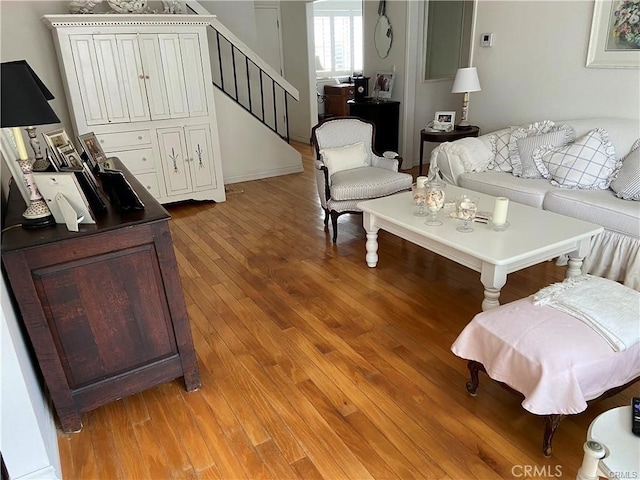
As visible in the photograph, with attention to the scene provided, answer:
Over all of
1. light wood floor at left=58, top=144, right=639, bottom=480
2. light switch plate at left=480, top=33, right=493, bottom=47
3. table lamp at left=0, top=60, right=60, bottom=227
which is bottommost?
light wood floor at left=58, top=144, right=639, bottom=480

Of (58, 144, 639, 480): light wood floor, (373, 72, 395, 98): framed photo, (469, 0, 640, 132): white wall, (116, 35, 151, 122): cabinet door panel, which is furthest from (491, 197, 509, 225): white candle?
(373, 72, 395, 98): framed photo

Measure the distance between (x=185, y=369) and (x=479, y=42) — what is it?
4.00m

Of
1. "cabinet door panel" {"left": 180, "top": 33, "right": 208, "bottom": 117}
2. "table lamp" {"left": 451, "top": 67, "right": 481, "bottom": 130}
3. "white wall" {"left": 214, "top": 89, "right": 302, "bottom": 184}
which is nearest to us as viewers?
"table lamp" {"left": 451, "top": 67, "right": 481, "bottom": 130}

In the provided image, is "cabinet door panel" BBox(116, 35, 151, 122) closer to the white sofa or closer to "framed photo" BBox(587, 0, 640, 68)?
the white sofa

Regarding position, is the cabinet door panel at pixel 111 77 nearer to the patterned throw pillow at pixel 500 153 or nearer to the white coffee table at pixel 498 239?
the white coffee table at pixel 498 239

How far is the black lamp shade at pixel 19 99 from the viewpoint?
1527mm

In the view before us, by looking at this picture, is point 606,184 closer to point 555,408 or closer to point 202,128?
point 555,408

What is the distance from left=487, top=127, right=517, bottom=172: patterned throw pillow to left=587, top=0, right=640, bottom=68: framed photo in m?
0.80

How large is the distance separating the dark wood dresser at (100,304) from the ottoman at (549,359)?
131cm

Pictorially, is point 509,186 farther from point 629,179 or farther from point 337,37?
point 337,37

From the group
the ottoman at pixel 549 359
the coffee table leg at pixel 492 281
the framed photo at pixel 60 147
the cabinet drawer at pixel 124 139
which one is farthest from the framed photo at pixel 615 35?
the cabinet drawer at pixel 124 139

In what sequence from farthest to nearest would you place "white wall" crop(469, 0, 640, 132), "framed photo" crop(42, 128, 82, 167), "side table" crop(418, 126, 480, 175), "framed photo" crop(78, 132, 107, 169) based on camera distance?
"side table" crop(418, 126, 480, 175) < "white wall" crop(469, 0, 640, 132) < "framed photo" crop(78, 132, 107, 169) < "framed photo" crop(42, 128, 82, 167)

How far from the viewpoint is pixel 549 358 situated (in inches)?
63.7

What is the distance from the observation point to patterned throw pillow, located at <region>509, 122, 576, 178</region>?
138 inches
